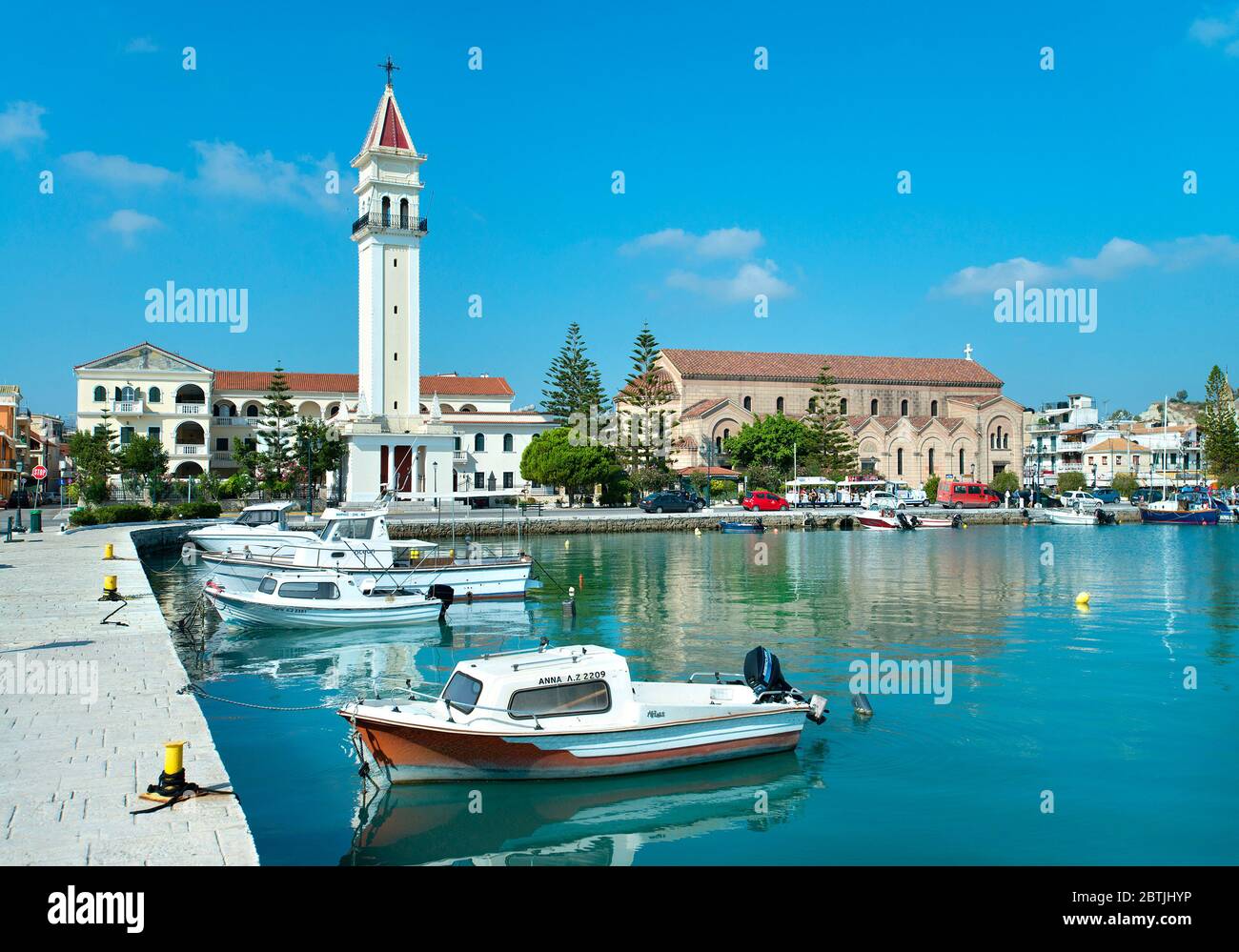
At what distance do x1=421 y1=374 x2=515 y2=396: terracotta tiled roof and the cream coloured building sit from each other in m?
12.1

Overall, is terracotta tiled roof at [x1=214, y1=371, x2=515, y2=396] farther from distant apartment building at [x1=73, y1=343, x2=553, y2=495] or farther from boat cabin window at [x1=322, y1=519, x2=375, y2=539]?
boat cabin window at [x1=322, y1=519, x2=375, y2=539]

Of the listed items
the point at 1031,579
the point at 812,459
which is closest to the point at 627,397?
the point at 812,459

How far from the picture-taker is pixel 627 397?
248 feet

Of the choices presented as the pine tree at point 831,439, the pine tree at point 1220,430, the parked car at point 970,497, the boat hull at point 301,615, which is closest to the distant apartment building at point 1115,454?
the pine tree at point 1220,430

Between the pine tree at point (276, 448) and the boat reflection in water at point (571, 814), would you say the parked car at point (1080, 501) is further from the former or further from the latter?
the boat reflection in water at point (571, 814)

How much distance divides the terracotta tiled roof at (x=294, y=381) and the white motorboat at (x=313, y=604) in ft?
199

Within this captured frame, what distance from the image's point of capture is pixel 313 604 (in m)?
22.0

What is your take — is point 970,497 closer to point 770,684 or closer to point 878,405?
point 878,405

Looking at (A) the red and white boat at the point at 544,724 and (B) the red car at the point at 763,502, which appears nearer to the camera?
(A) the red and white boat at the point at 544,724

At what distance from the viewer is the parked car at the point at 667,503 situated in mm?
60438
